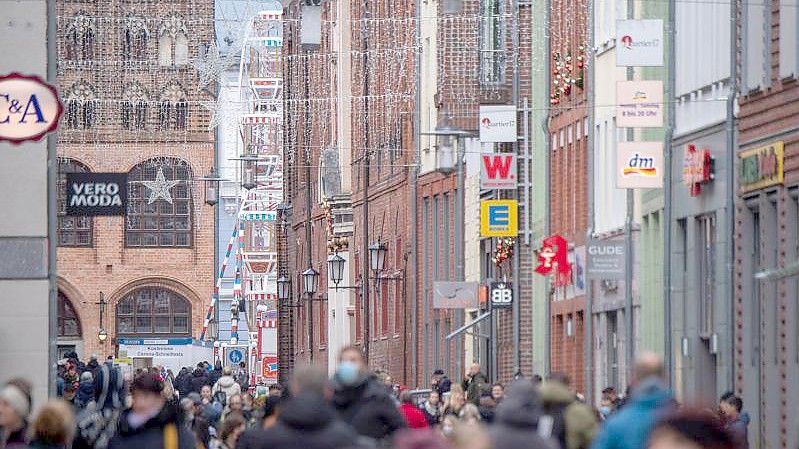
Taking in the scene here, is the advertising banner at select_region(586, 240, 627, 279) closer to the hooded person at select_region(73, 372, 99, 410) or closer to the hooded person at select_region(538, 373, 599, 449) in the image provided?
the hooded person at select_region(73, 372, 99, 410)

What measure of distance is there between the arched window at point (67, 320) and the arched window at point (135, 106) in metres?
7.89

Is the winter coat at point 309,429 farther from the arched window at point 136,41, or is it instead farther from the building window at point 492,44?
the arched window at point 136,41

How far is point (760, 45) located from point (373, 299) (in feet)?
115

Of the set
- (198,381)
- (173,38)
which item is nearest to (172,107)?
(173,38)

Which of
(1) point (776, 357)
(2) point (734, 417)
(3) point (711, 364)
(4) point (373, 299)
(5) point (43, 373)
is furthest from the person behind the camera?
(4) point (373, 299)

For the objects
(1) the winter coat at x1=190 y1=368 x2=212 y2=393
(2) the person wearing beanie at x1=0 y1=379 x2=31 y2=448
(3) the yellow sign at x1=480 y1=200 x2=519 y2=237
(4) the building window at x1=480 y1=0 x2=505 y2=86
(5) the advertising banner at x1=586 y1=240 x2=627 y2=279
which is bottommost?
(1) the winter coat at x1=190 y1=368 x2=212 y2=393

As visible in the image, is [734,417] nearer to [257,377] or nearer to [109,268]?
[257,377]

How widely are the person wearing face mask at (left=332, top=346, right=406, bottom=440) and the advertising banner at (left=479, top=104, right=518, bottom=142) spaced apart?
99.4 ft

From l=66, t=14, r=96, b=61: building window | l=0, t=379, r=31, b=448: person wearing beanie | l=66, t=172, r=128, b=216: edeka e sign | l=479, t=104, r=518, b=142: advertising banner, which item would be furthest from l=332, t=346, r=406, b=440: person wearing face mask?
l=66, t=14, r=96, b=61: building window

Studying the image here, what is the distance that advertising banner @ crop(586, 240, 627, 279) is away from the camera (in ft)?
118

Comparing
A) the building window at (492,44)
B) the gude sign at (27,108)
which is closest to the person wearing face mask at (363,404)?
the gude sign at (27,108)

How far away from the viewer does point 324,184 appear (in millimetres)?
72250

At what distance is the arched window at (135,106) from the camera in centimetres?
10838

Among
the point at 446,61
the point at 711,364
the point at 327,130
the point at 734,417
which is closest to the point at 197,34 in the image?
the point at 327,130
